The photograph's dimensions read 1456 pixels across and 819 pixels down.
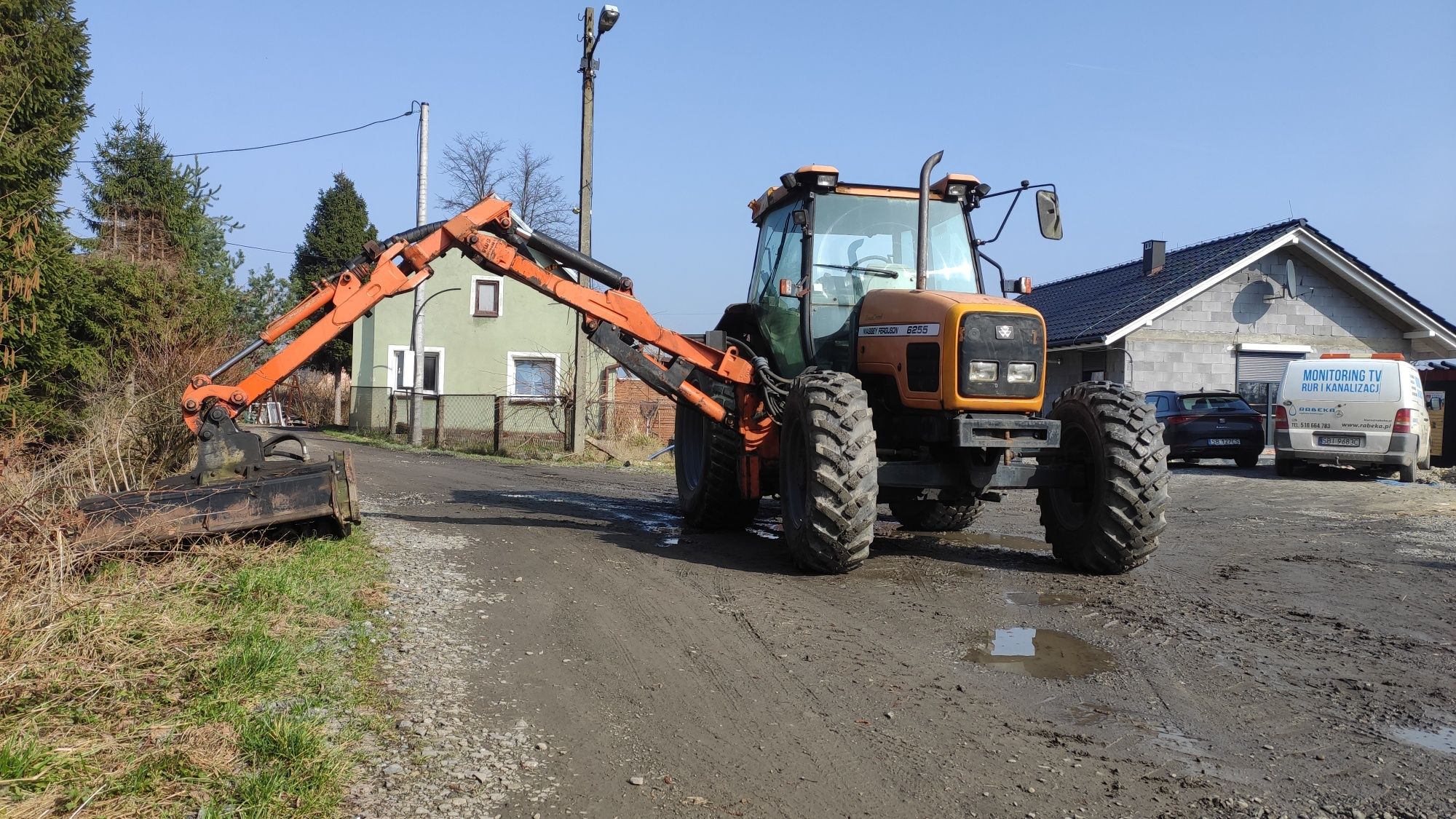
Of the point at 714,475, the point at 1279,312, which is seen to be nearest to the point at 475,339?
the point at 1279,312

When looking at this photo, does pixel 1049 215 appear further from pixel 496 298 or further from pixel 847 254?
pixel 496 298

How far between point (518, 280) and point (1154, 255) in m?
20.4

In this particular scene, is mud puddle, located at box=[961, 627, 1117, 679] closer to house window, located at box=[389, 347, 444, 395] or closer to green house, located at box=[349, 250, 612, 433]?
green house, located at box=[349, 250, 612, 433]

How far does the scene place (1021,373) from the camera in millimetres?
7168

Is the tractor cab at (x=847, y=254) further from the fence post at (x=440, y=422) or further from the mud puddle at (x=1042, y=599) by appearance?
the fence post at (x=440, y=422)

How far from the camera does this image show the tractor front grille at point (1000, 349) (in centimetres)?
698

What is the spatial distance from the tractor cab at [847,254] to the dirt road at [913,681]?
1775 mm

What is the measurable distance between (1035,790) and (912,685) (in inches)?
47.5

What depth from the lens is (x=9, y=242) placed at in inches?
354

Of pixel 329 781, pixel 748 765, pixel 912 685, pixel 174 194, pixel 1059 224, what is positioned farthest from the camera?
pixel 174 194

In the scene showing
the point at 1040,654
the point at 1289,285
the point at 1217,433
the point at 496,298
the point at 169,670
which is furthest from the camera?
the point at 496,298

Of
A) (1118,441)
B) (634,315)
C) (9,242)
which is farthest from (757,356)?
Answer: (9,242)

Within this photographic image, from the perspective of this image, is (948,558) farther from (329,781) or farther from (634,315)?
(329,781)

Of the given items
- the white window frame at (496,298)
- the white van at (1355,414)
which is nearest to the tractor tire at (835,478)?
the white van at (1355,414)
